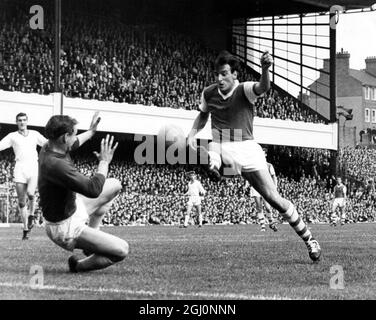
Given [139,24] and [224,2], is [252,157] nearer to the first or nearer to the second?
[139,24]

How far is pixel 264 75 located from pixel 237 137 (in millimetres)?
1416

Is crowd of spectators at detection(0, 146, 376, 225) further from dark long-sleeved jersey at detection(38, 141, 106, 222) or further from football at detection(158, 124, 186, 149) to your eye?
dark long-sleeved jersey at detection(38, 141, 106, 222)

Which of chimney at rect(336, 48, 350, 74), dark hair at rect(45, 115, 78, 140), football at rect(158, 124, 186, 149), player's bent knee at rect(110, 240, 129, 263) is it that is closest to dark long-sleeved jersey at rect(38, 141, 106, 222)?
dark hair at rect(45, 115, 78, 140)

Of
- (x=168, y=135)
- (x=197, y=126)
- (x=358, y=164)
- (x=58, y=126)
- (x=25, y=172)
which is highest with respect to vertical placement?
(x=58, y=126)

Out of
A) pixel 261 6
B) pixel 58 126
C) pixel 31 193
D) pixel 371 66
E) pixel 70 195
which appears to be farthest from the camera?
pixel 371 66

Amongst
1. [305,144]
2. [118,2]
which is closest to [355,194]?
[305,144]

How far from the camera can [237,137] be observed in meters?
11.0

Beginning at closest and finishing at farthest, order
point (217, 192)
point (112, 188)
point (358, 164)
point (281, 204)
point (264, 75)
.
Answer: point (112, 188) < point (264, 75) < point (281, 204) < point (217, 192) < point (358, 164)

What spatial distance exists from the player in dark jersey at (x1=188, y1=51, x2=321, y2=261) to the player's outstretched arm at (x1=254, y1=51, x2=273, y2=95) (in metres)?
0.04

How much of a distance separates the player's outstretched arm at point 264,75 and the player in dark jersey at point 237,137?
4cm

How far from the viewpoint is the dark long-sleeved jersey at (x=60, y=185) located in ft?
26.2

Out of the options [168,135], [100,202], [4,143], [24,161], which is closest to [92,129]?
[100,202]

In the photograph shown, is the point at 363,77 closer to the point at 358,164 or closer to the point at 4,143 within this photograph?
the point at 358,164

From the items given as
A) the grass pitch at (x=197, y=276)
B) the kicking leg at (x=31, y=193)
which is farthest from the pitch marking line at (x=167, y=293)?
the kicking leg at (x=31, y=193)
